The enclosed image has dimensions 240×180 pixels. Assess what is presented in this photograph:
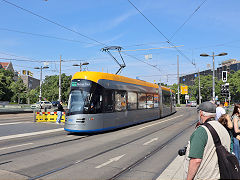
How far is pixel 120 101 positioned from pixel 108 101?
137 cm

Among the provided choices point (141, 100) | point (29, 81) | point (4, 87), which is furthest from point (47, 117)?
point (29, 81)

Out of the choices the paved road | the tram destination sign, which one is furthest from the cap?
the tram destination sign

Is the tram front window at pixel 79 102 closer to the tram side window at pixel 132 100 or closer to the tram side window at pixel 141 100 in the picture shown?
the tram side window at pixel 132 100

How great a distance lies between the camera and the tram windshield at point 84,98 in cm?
1070

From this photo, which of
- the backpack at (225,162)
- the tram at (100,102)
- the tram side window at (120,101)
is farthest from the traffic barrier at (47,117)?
the backpack at (225,162)

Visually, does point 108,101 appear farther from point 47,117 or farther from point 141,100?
point 47,117

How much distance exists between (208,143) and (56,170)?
402cm

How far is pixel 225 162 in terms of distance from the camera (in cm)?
229

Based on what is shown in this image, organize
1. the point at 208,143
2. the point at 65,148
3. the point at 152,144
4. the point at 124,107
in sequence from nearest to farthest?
the point at 208,143 < the point at 65,148 < the point at 152,144 < the point at 124,107

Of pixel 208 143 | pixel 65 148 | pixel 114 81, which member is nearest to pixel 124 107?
pixel 114 81

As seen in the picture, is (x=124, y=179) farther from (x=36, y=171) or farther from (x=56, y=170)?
(x=36, y=171)

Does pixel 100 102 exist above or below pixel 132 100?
below

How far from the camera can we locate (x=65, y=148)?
7961 mm

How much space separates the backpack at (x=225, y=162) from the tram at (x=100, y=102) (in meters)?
8.65
